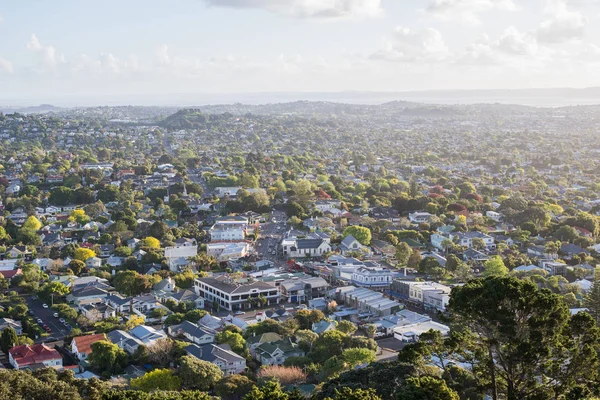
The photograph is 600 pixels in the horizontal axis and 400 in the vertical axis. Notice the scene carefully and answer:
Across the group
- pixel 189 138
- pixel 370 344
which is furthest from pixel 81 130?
pixel 370 344

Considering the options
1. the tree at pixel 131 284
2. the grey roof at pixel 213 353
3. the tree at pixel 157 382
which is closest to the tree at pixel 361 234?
the tree at pixel 131 284

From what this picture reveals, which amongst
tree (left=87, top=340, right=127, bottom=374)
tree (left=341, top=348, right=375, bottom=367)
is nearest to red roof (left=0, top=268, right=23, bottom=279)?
tree (left=87, top=340, right=127, bottom=374)

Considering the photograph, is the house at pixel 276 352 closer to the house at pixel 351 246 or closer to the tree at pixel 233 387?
the tree at pixel 233 387

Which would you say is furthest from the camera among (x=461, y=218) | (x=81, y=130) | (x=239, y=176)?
(x=81, y=130)

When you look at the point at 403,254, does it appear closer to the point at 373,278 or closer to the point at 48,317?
the point at 373,278

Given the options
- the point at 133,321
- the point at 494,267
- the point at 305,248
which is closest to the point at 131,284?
the point at 133,321

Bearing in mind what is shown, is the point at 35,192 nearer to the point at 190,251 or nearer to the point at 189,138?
the point at 190,251

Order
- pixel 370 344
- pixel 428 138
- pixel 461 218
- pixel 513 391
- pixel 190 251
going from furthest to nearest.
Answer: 1. pixel 428 138
2. pixel 461 218
3. pixel 190 251
4. pixel 370 344
5. pixel 513 391

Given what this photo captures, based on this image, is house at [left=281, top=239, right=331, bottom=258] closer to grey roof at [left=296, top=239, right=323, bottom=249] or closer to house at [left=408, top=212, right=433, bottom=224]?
grey roof at [left=296, top=239, right=323, bottom=249]
